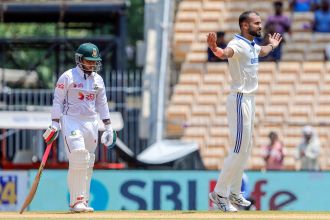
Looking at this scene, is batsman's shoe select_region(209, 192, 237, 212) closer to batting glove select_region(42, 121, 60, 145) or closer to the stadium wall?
batting glove select_region(42, 121, 60, 145)

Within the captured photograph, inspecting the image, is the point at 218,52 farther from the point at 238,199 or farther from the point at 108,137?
the point at 108,137

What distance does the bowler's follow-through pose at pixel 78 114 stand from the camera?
1638cm

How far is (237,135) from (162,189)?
7.64 meters

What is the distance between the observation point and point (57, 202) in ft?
76.8

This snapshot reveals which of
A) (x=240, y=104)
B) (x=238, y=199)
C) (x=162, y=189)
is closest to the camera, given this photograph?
(x=240, y=104)

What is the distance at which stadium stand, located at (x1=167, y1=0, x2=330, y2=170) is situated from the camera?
2691 cm

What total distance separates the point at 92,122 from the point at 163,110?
11.8 meters

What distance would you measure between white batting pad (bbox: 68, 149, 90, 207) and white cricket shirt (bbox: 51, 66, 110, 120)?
0.47m

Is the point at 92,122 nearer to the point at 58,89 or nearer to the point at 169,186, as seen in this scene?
the point at 58,89

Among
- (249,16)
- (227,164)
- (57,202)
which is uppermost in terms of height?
(249,16)

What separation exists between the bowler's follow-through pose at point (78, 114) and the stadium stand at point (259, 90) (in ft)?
33.3

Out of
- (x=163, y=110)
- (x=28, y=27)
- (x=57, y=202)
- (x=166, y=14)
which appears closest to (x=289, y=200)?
(x=57, y=202)

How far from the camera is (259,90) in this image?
28.2 m

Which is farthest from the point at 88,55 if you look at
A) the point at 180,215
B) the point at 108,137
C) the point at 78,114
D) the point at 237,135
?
the point at 180,215
